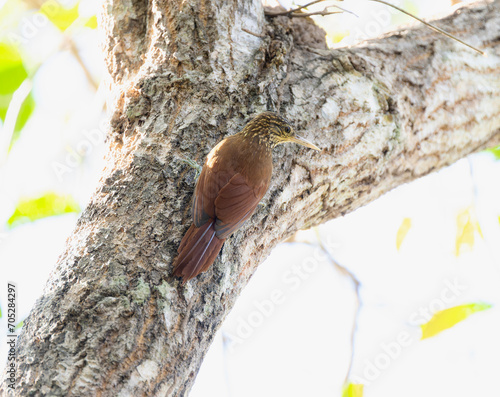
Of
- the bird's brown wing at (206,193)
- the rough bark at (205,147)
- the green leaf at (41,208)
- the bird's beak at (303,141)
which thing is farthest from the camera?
the green leaf at (41,208)

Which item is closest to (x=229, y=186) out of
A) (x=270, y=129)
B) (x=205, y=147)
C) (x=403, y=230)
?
(x=205, y=147)

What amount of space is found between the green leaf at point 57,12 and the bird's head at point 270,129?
95.3 inches

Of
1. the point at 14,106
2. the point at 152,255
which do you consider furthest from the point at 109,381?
the point at 14,106

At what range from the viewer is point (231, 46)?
2527 millimetres

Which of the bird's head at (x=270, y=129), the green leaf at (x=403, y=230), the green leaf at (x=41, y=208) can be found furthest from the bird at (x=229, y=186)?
the green leaf at (x=403, y=230)

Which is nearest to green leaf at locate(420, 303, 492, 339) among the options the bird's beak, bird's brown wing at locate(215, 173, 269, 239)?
the bird's beak

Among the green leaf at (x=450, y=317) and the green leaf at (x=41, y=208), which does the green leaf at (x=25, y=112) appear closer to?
the green leaf at (x=41, y=208)

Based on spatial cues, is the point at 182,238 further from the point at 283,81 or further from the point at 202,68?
the point at 283,81

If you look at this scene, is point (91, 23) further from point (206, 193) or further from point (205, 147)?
point (206, 193)

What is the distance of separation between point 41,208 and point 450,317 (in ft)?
10.6

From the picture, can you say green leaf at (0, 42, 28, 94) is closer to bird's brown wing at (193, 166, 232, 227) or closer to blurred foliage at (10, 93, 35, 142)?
blurred foliage at (10, 93, 35, 142)

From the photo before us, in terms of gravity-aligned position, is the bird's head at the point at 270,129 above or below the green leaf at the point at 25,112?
below

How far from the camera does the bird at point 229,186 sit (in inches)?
74.7

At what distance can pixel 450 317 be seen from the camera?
3.74m
